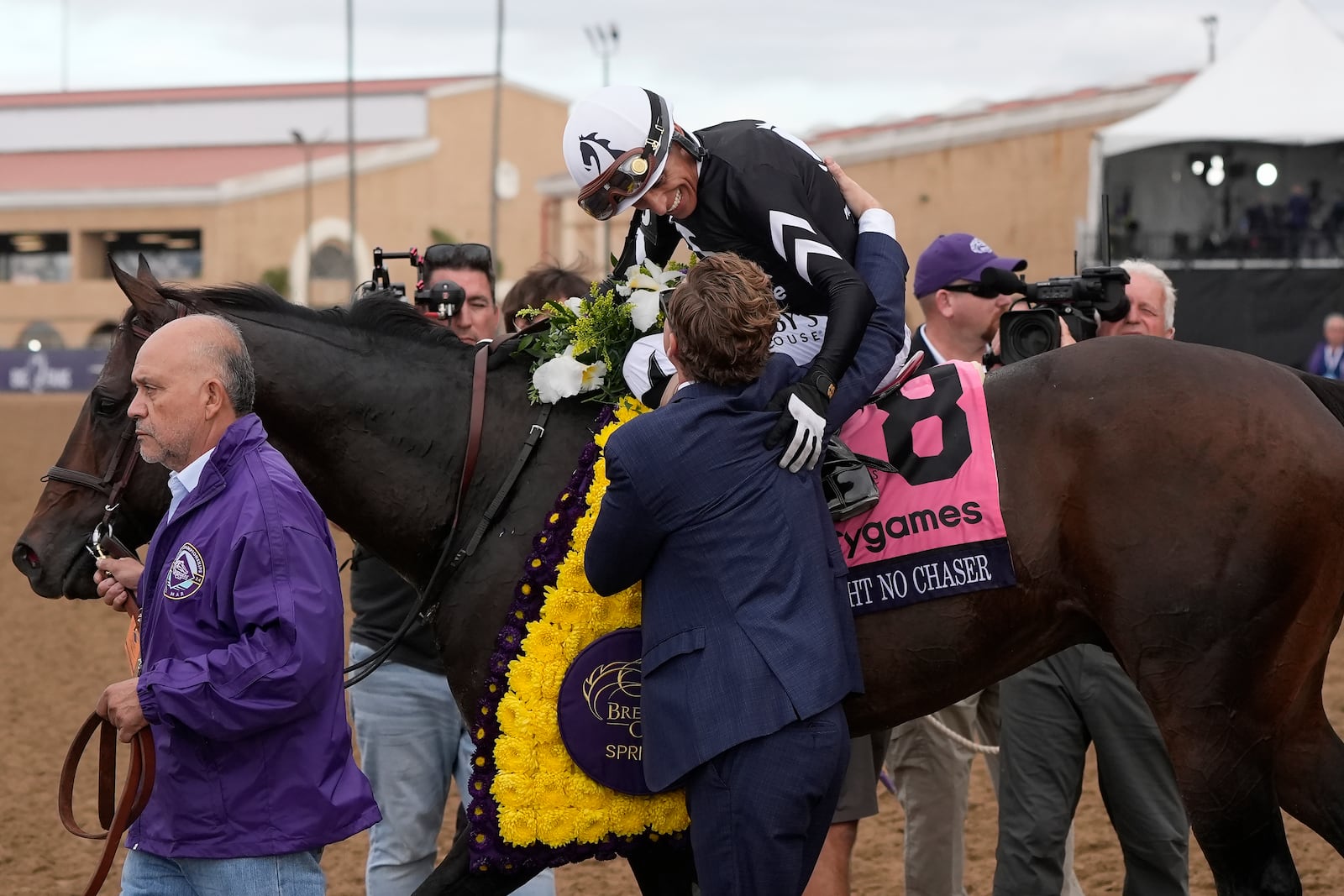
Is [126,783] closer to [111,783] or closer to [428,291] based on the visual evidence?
[111,783]

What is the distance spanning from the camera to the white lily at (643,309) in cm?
355

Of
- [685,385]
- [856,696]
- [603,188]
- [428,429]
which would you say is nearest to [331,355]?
[428,429]

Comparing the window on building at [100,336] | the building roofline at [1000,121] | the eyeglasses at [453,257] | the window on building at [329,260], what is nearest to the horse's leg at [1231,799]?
the eyeglasses at [453,257]

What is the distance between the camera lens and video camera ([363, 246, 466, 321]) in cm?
459

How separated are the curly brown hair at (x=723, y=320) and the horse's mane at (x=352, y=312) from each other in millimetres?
1066

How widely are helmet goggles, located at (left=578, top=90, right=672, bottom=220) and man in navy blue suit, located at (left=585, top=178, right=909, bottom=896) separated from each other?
0.52m

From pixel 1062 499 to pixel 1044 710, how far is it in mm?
1271

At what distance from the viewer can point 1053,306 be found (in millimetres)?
4230

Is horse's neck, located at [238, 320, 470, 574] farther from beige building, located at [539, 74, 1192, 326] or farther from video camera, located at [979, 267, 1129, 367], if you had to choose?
beige building, located at [539, 74, 1192, 326]

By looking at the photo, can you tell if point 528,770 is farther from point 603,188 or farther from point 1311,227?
point 1311,227

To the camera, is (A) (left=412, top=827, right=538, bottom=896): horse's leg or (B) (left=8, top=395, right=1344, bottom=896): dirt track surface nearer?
(A) (left=412, top=827, right=538, bottom=896): horse's leg

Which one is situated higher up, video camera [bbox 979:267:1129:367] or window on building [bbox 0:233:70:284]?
window on building [bbox 0:233:70:284]

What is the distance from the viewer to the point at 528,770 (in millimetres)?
3316

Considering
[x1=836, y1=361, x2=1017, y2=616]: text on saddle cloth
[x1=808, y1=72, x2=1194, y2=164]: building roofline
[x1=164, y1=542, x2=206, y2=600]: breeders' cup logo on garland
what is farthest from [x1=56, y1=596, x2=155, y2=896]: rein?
[x1=808, y1=72, x2=1194, y2=164]: building roofline
